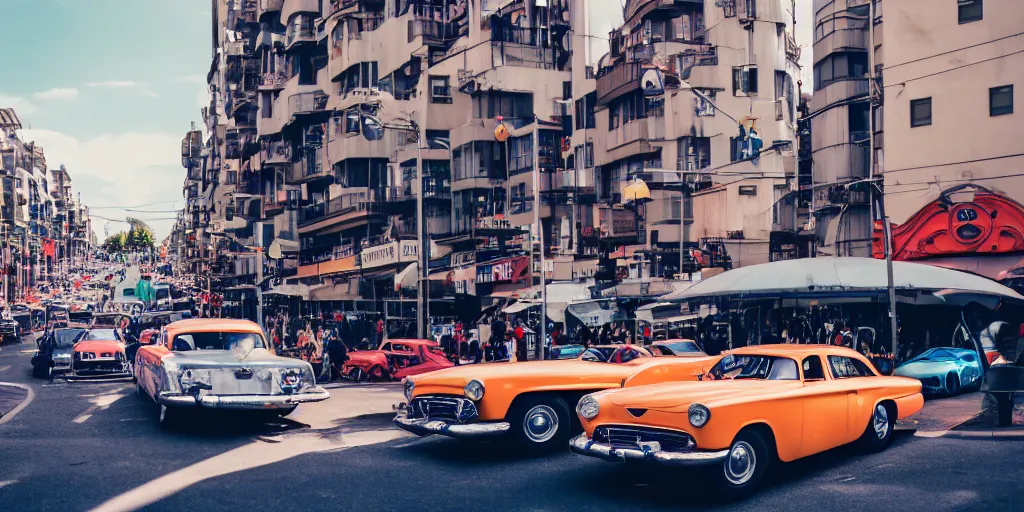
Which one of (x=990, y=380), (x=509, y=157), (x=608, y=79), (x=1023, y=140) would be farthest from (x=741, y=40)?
(x=990, y=380)

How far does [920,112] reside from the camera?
30141 millimetres

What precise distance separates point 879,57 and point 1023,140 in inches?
285

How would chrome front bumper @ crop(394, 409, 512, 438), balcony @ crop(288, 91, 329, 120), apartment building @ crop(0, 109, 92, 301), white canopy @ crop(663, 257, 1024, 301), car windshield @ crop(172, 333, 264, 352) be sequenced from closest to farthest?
chrome front bumper @ crop(394, 409, 512, 438)
car windshield @ crop(172, 333, 264, 352)
white canopy @ crop(663, 257, 1024, 301)
balcony @ crop(288, 91, 329, 120)
apartment building @ crop(0, 109, 92, 301)

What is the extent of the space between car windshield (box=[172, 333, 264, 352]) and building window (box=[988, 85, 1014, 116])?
911 inches

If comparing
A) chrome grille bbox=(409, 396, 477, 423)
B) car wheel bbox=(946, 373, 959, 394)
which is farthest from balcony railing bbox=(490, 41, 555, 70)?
chrome grille bbox=(409, 396, 477, 423)

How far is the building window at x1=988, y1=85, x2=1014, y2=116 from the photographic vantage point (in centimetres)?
2772

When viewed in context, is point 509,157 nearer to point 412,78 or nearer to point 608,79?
point 608,79

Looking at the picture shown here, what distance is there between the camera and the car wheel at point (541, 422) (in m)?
11.8

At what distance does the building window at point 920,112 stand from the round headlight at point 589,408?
23961 mm

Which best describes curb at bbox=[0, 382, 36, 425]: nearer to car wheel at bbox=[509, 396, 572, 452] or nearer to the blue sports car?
car wheel at bbox=[509, 396, 572, 452]

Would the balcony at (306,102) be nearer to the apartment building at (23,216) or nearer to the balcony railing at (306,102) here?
the balcony railing at (306,102)

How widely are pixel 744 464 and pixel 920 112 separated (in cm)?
2429

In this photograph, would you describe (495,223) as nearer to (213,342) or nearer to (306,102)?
(306,102)

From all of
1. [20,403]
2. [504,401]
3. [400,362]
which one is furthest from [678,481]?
[400,362]
